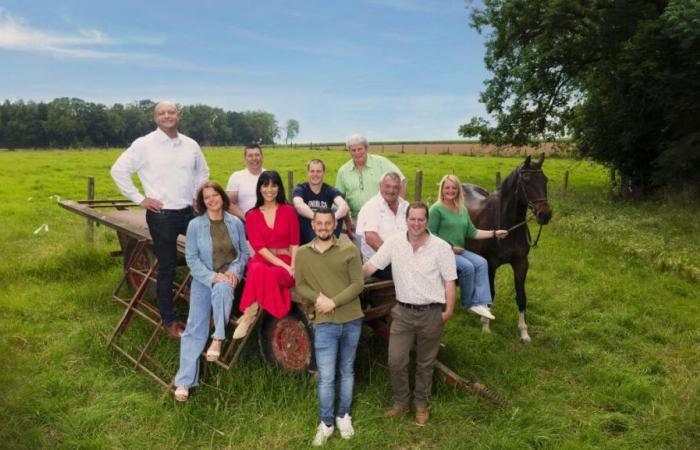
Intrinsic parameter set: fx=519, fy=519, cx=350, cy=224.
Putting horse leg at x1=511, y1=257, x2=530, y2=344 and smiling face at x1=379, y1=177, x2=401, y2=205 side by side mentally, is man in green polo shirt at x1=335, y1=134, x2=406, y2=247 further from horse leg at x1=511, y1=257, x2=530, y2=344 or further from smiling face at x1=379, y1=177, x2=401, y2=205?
horse leg at x1=511, y1=257, x2=530, y2=344

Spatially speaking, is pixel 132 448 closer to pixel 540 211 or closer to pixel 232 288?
pixel 232 288

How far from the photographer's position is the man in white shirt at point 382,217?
4.96m

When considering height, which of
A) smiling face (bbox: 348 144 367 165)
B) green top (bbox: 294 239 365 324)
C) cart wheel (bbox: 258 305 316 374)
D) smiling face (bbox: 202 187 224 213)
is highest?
smiling face (bbox: 348 144 367 165)

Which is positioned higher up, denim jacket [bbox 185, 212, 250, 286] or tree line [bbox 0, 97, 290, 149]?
tree line [bbox 0, 97, 290, 149]

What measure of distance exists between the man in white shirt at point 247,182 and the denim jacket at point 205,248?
102 cm

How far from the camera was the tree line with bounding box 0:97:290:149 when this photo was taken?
82.3 metres

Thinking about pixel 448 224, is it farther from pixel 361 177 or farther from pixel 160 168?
pixel 160 168

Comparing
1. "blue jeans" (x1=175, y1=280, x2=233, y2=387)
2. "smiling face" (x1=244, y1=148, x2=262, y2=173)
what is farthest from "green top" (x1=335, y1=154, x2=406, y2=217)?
"blue jeans" (x1=175, y1=280, x2=233, y2=387)

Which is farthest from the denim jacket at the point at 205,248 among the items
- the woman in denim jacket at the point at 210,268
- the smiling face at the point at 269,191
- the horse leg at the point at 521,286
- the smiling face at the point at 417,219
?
the horse leg at the point at 521,286

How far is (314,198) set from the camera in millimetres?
5289

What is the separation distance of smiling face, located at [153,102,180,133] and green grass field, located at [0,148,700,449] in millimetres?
2331

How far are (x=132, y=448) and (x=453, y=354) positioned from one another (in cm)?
328

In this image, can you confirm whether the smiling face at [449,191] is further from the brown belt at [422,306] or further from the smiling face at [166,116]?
the smiling face at [166,116]

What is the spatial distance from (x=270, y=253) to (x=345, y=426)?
1606 mm
